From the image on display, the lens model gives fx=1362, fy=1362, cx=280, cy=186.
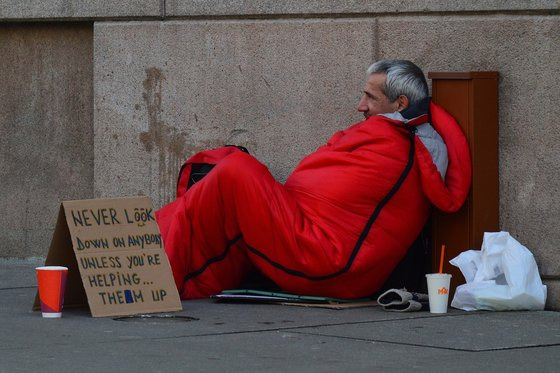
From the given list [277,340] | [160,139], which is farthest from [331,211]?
[160,139]

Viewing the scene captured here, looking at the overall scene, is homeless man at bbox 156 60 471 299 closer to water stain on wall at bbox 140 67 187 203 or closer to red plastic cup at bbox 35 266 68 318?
red plastic cup at bbox 35 266 68 318

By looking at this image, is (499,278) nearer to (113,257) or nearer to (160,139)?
(113,257)

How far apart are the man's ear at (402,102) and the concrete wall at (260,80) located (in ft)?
1.22

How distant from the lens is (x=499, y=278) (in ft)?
21.2

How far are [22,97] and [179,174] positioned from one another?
1.64 m

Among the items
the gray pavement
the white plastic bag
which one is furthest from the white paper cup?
the white plastic bag

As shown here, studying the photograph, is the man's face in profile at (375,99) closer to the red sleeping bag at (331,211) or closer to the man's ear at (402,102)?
the man's ear at (402,102)

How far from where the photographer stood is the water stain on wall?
7.81 metres

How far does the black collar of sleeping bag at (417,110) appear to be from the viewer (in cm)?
652

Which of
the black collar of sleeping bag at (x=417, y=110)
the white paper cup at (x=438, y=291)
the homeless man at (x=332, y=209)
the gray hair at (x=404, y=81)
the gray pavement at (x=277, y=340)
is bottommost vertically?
the gray pavement at (x=277, y=340)

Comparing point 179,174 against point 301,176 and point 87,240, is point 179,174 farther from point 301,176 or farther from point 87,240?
point 87,240

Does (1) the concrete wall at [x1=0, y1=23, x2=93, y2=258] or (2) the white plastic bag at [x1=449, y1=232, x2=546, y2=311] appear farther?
(1) the concrete wall at [x1=0, y1=23, x2=93, y2=258]

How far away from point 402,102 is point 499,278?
0.99m

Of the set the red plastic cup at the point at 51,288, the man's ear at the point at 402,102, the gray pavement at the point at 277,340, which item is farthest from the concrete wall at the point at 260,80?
the red plastic cup at the point at 51,288
